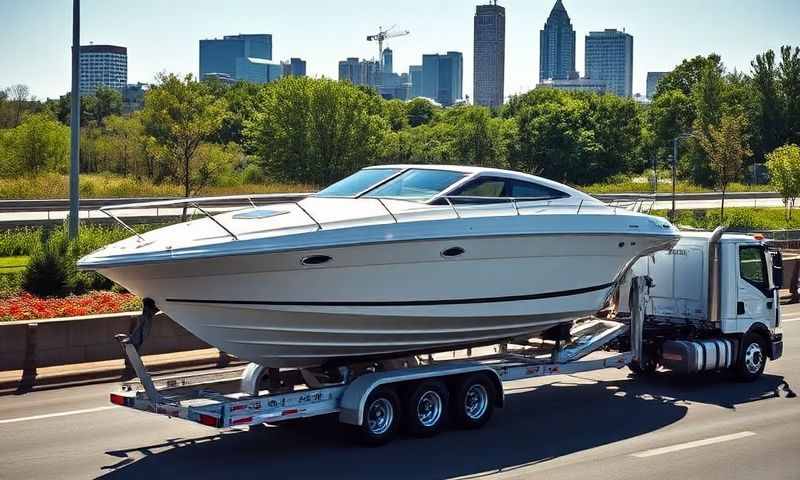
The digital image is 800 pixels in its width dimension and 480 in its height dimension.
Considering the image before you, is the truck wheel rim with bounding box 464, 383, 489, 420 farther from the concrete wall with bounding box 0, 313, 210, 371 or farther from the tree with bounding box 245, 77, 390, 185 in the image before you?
the tree with bounding box 245, 77, 390, 185

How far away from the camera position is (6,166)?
59188 mm

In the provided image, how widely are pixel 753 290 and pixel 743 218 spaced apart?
33.4 metres

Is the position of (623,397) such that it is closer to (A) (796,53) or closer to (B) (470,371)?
(B) (470,371)

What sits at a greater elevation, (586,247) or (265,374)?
(586,247)

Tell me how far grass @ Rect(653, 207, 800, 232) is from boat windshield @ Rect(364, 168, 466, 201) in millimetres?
30619

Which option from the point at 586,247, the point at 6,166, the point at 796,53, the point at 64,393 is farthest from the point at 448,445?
the point at 796,53

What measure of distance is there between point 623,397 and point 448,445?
3.79 m

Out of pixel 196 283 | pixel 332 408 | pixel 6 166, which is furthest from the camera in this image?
pixel 6 166

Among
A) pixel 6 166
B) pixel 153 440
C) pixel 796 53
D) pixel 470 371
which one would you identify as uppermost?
pixel 796 53

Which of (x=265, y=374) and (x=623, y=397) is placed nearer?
(x=265, y=374)

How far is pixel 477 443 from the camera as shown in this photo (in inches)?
461

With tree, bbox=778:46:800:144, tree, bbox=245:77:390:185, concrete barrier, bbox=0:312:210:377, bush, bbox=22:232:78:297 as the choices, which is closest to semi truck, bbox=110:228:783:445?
concrete barrier, bbox=0:312:210:377

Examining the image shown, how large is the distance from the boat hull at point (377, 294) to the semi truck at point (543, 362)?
0.41 metres

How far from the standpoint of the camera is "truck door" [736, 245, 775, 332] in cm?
1521
